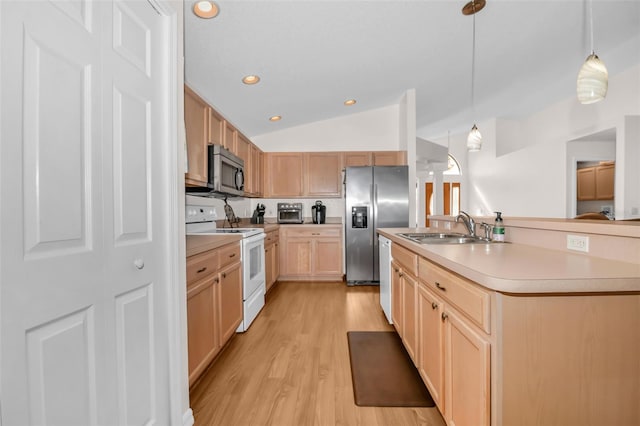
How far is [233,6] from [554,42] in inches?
134

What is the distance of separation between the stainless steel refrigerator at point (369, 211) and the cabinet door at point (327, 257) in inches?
8.6

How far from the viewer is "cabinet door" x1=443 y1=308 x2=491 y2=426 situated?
3.11 feet

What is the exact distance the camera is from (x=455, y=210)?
787cm

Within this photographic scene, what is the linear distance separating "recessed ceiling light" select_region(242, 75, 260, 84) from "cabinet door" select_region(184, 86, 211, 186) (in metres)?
0.63

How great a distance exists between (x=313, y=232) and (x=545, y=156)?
4376mm

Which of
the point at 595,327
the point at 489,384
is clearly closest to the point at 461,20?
the point at 595,327

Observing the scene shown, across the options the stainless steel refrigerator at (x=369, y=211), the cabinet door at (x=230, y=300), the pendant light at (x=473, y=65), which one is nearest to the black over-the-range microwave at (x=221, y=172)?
the cabinet door at (x=230, y=300)

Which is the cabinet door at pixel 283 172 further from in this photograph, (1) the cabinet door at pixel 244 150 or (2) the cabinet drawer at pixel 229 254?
(2) the cabinet drawer at pixel 229 254

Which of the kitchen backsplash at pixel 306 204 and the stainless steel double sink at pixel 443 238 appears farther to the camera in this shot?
the kitchen backsplash at pixel 306 204

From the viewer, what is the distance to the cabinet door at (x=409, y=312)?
177 cm

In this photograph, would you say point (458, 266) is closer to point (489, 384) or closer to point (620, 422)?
point (489, 384)

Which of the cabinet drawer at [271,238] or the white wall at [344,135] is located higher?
the white wall at [344,135]

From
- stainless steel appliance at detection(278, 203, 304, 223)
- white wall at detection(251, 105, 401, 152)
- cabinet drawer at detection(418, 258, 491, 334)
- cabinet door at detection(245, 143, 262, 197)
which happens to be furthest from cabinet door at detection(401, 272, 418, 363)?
white wall at detection(251, 105, 401, 152)

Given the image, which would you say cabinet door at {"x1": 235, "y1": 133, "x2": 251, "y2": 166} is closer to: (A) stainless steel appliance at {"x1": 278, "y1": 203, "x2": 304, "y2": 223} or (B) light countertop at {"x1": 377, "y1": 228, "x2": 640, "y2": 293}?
(A) stainless steel appliance at {"x1": 278, "y1": 203, "x2": 304, "y2": 223}
